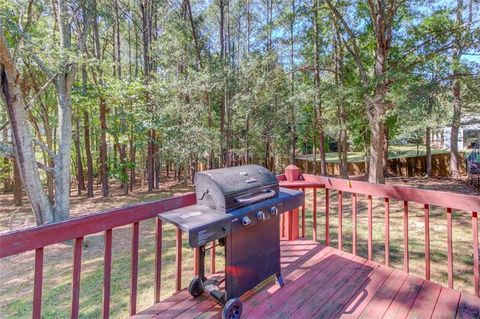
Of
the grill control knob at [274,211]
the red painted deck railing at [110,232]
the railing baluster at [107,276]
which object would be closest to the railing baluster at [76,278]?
the red painted deck railing at [110,232]

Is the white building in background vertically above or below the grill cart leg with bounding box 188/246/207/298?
above

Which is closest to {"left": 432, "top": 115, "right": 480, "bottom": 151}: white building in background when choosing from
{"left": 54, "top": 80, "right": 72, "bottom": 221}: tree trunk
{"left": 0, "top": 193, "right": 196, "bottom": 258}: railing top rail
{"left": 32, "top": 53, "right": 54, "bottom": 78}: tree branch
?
{"left": 0, "top": 193, "right": 196, "bottom": 258}: railing top rail

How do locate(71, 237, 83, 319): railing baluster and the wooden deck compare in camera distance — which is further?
the wooden deck

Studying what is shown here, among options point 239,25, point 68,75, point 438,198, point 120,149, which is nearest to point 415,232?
point 438,198

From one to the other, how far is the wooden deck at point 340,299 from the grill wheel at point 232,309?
0.08 metres

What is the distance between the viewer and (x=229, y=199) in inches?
66.2

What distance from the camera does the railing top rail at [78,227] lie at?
125 cm

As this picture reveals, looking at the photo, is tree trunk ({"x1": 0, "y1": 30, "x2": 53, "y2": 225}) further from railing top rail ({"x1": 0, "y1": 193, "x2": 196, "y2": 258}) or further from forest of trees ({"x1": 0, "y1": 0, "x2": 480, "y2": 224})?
railing top rail ({"x1": 0, "y1": 193, "x2": 196, "y2": 258})

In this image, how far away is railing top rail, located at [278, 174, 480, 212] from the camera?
6.52ft

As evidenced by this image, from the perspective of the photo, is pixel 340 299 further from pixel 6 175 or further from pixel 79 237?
pixel 6 175

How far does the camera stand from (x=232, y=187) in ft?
5.64

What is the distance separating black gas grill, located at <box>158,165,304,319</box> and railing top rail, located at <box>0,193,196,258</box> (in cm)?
21

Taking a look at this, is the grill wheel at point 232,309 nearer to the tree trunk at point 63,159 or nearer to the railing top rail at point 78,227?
the railing top rail at point 78,227

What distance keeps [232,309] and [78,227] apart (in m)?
1.11
